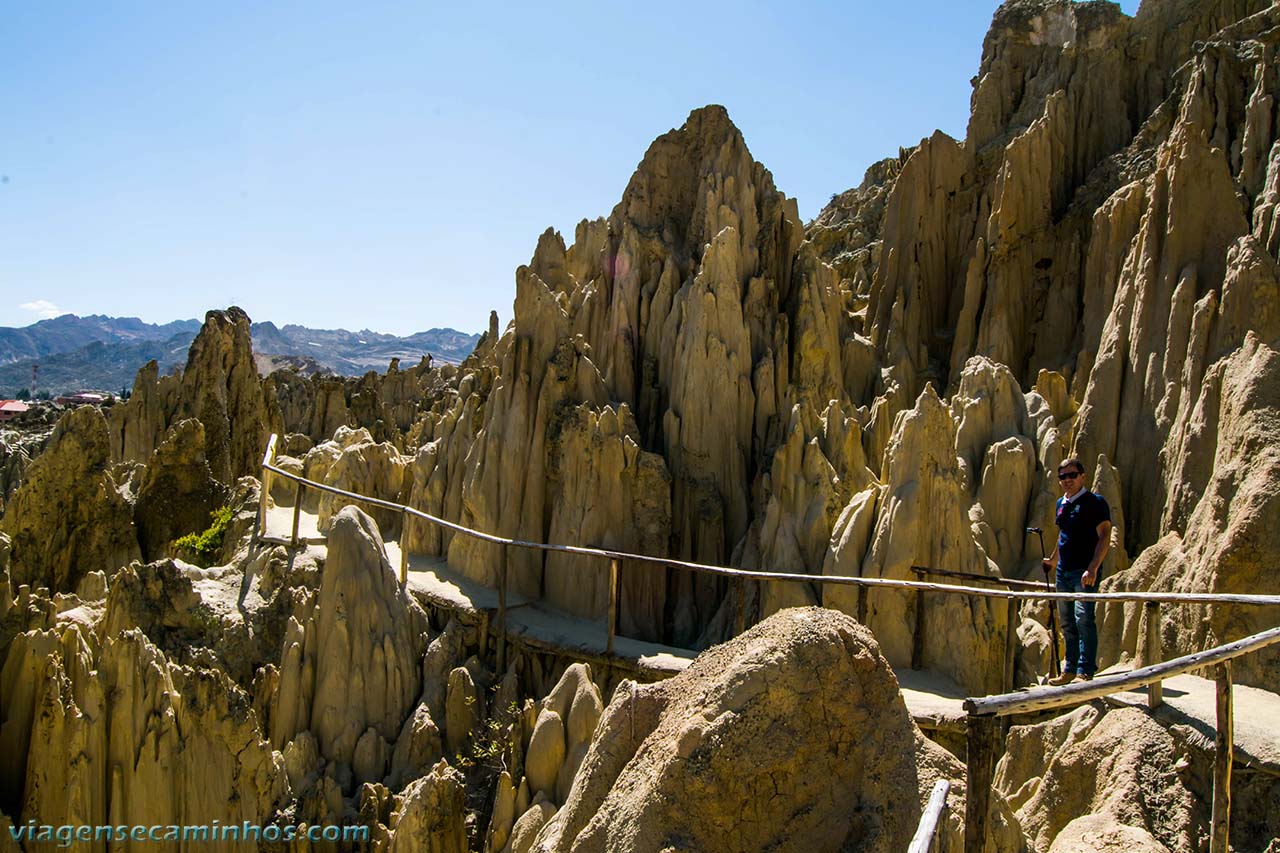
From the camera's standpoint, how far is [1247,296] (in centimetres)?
1311

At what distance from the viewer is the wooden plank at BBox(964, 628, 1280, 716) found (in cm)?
398

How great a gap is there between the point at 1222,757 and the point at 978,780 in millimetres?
1866

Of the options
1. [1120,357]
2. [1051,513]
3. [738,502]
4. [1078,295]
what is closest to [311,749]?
[738,502]

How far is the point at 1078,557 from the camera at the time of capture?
7617 mm

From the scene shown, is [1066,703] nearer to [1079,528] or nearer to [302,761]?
[1079,528]

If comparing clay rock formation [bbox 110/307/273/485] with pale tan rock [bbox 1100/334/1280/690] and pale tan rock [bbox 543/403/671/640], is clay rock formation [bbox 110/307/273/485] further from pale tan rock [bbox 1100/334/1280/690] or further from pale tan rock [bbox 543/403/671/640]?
pale tan rock [bbox 1100/334/1280/690]

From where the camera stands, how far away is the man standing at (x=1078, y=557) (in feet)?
23.5

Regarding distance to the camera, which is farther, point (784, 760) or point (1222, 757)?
point (1222, 757)

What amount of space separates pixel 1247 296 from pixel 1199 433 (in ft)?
9.73

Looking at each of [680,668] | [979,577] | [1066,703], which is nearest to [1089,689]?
[1066,703]

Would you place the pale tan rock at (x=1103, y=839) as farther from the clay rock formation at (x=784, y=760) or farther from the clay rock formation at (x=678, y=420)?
the clay rock formation at (x=678, y=420)

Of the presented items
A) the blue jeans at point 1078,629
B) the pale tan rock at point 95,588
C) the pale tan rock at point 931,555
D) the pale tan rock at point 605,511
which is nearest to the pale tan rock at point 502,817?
the pale tan rock at point 605,511

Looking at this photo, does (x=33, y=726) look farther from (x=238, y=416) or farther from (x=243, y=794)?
(x=238, y=416)

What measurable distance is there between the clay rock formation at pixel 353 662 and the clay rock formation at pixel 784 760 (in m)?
7.44
